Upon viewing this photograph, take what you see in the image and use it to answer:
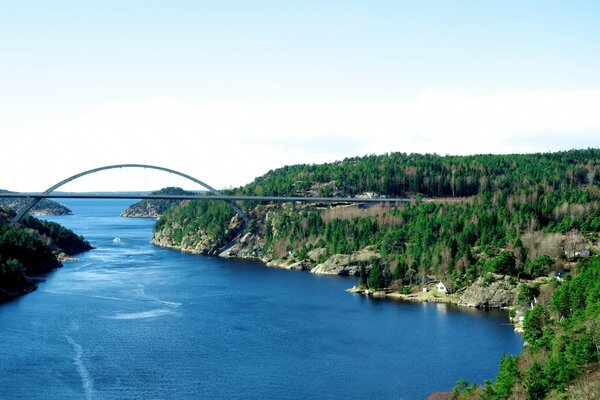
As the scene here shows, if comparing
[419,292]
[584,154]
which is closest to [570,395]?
[419,292]

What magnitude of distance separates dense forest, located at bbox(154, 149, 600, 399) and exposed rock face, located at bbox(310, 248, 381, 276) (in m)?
0.89

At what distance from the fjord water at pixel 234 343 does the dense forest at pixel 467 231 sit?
13.4 feet

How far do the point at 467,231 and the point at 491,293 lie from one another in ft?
49.8

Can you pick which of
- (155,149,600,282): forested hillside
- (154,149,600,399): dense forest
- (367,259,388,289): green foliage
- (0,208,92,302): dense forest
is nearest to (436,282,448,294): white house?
(154,149,600,399): dense forest

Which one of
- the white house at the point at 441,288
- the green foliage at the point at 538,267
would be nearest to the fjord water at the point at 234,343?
the white house at the point at 441,288

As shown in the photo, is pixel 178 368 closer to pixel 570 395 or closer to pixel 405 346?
pixel 405 346

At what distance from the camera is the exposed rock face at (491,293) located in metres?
55.7

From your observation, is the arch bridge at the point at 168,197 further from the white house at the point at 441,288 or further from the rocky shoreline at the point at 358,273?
the white house at the point at 441,288

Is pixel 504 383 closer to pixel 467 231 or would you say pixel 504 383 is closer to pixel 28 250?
pixel 467 231

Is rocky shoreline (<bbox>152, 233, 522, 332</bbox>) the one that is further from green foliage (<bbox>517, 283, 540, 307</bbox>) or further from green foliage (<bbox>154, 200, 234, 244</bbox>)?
green foliage (<bbox>154, 200, 234, 244</bbox>)

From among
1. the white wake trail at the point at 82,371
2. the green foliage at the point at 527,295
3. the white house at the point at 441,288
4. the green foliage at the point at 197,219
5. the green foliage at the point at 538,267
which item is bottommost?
the white wake trail at the point at 82,371

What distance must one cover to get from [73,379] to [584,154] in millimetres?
113021

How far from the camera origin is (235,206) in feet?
337

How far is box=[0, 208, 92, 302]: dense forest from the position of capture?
62500 millimetres
